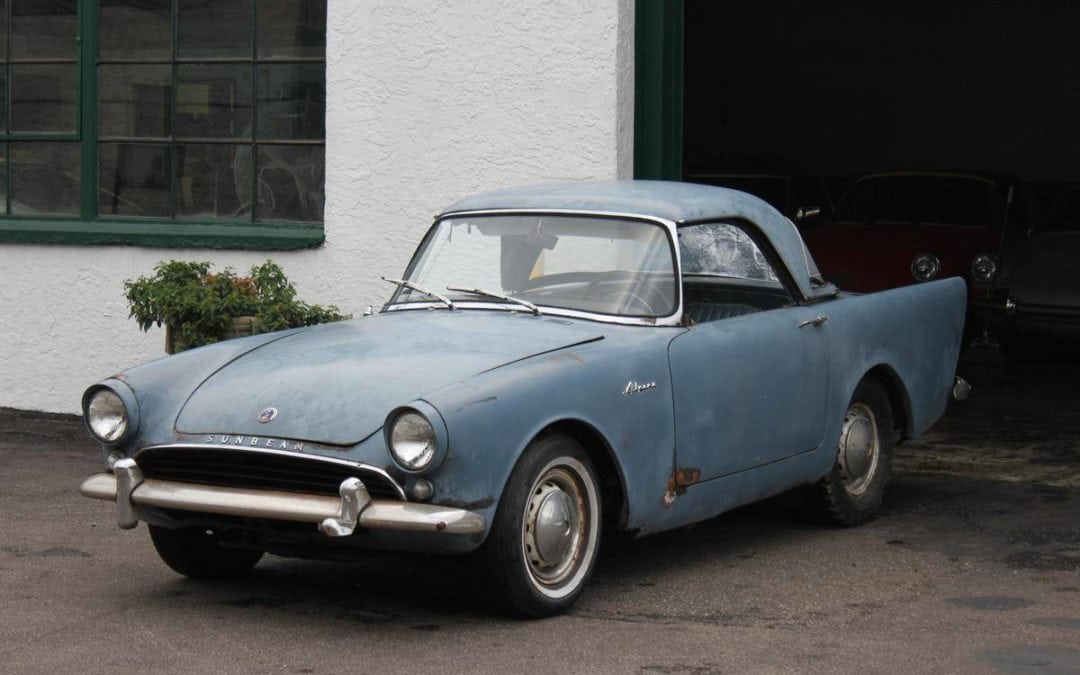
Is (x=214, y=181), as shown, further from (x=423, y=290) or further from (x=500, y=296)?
(x=500, y=296)

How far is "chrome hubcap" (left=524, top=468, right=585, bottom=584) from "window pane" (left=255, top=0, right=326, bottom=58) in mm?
5214

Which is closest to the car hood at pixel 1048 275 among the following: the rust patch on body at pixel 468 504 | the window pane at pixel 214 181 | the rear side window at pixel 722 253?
the window pane at pixel 214 181

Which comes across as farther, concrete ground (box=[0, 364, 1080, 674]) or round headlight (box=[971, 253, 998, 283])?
round headlight (box=[971, 253, 998, 283])

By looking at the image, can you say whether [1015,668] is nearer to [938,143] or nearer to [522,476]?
[522,476]

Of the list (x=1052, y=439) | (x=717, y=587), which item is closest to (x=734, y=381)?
(x=717, y=587)

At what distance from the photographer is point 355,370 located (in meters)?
5.70

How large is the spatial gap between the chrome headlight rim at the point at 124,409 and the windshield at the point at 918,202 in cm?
905

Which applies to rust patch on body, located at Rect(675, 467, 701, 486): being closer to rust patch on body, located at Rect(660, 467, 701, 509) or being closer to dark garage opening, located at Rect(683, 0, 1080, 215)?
rust patch on body, located at Rect(660, 467, 701, 509)

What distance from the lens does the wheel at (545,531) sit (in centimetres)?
539

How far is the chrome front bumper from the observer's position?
5156 millimetres

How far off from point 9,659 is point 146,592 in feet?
3.10

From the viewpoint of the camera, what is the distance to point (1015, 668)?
16.4ft

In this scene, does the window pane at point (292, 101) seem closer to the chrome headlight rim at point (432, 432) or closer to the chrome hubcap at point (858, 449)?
the chrome hubcap at point (858, 449)

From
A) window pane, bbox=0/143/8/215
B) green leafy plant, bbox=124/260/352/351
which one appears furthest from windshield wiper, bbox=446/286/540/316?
window pane, bbox=0/143/8/215
